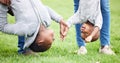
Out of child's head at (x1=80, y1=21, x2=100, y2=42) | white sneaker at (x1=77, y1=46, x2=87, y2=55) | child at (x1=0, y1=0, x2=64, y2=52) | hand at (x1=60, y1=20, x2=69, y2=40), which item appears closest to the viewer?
child at (x1=0, y1=0, x2=64, y2=52)

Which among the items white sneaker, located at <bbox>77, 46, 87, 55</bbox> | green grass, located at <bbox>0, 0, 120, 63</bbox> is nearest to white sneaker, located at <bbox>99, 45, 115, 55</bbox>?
green grass, located at <bbox>0, 0, 120, 63</bbox>

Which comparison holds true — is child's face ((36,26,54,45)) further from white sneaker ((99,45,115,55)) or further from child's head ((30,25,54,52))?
white sneaker ((99,45,115,55))

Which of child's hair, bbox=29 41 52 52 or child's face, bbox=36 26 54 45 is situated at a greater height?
child's face, bbox=36 26 54 45

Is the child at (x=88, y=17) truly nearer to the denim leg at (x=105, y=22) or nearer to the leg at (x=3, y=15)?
the denim leg at (x=105, y=22)

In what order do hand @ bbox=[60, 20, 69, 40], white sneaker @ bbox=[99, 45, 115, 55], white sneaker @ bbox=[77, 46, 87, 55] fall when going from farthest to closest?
1. white sneaker @ bbox=[99, 45, 115, 55]
2. white sneaker @ bbox=[77, 46, 87, 55]
3. hand @ bbox=[60, 20, 69, 40]

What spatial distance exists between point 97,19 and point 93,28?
145 mm

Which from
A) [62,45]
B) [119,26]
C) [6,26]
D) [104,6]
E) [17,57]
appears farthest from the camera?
[119,26]

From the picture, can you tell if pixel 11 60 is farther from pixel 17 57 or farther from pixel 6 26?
pixel 6 26

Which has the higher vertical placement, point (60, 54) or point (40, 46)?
point (40, 46)

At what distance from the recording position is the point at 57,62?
5133 mm

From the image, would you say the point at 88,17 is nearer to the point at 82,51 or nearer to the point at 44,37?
the point at 82,51

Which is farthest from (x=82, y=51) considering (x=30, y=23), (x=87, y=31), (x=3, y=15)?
(x=3, y=15)

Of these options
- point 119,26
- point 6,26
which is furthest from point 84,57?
point 119,26

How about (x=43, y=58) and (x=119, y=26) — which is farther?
(x=119, y=26)
